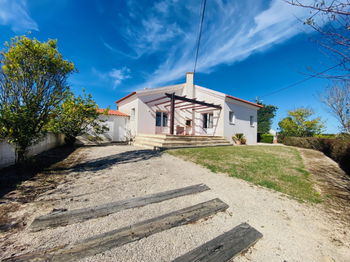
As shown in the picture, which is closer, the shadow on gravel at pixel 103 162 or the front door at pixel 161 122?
the shadow on gravel at pixel 103 162

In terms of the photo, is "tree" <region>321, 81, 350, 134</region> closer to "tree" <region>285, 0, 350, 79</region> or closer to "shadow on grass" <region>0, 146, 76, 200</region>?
"tree" <region>285, 0, 350, 79</region>

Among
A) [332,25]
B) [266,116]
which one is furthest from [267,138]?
[266,116]

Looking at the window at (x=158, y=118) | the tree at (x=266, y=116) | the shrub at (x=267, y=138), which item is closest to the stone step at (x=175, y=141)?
the window at (x=158, y=118)

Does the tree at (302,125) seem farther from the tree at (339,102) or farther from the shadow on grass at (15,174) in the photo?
the shadow on grass at (15,174)

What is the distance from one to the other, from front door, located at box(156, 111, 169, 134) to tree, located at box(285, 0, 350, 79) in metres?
11.2

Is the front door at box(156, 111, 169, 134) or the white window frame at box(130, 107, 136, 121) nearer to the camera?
the white window frame at box(130, 107, 136, 121)

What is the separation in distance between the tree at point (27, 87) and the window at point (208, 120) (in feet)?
37.0

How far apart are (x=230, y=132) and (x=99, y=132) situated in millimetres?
11480

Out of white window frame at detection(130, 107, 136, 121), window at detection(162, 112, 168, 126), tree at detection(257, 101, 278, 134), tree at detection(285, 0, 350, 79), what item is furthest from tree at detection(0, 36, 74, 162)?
tree at detection(257, 101, 278, 134)

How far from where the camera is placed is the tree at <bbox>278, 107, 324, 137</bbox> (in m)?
18.1

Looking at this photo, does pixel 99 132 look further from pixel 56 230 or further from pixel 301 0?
pixel 301 0

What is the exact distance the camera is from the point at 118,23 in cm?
857

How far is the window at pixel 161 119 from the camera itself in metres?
12.7

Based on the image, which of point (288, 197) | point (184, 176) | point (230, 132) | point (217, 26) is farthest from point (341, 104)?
point (184, 176)
